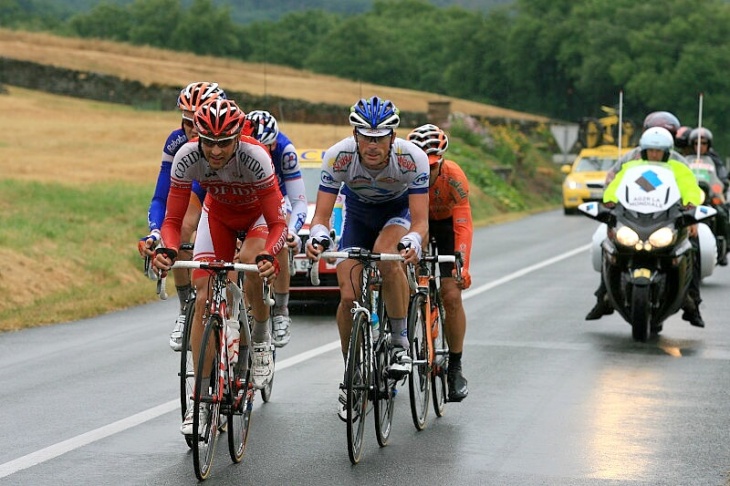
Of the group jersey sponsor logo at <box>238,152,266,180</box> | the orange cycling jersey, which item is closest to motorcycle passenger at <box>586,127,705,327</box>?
the orange cycling jersey

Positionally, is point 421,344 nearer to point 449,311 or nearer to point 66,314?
point 449,311

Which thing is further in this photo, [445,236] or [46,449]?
[445,236]

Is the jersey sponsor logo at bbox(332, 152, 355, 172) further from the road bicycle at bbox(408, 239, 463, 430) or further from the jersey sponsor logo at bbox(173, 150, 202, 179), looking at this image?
the jersey sponsor logo at bbox(173, 150, 202, 179)

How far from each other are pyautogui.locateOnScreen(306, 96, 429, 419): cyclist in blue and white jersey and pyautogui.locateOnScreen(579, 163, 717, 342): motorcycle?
442cm

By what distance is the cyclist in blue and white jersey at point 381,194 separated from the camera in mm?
8508

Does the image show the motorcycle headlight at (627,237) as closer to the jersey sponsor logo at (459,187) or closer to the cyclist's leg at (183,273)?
the jersey sponsor logo at (459,187)

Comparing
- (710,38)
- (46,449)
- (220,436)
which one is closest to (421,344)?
(220,436)

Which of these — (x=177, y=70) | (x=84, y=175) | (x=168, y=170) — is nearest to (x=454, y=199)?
(x=168, y=170)

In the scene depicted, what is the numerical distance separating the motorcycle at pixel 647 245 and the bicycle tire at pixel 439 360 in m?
3.65

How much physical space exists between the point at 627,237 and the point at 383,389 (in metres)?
5.15

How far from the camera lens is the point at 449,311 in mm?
9703

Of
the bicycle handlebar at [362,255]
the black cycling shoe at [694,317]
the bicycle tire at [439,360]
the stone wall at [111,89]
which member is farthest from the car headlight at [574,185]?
the bicycle handlebar at [362,255]

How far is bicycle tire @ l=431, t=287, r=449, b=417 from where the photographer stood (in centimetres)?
954

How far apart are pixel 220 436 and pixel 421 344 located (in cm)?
137
